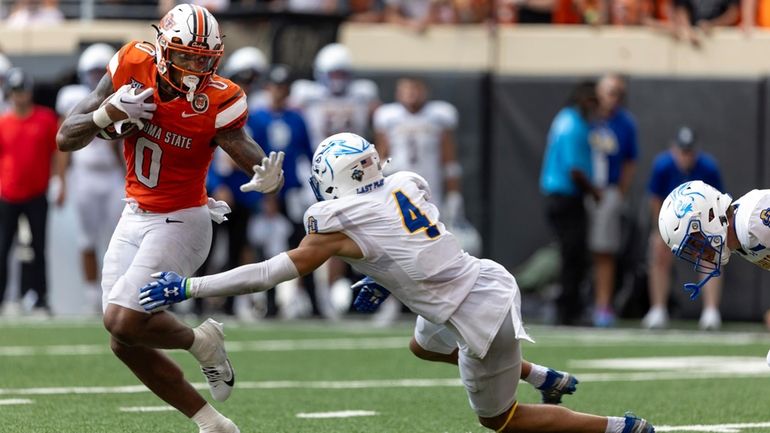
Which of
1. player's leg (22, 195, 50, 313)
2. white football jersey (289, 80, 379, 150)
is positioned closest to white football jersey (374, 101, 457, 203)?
white football jersey (289, 80, 379, 150)

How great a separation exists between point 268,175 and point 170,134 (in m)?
0.43

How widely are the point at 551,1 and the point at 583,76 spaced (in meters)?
1.19

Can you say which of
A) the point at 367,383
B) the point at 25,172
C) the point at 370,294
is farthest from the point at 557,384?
the point at 25,172

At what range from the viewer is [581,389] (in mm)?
8266

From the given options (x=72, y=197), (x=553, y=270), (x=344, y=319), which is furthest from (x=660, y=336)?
(x=72, y=197)

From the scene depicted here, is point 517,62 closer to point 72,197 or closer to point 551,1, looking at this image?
point 551,1

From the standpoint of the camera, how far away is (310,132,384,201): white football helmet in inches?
224

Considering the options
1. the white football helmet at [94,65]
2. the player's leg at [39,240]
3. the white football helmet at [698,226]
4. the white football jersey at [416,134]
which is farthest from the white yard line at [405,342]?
the white football helmet at [698,226]

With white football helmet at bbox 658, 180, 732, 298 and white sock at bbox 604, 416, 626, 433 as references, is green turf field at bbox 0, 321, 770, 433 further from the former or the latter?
white football helmet at bbox 658, 180, 732, 298

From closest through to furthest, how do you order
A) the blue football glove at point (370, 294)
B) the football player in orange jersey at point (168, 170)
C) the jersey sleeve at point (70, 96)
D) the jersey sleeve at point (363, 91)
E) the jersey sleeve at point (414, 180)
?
the jersey sleeve at point (414, 180) → the blue football glove at point (370, 294) → the football player in orange jersey at point (168, 170) → the jersey sleeve at point (70, 96) → the jersey sleeve at point (363, 91)

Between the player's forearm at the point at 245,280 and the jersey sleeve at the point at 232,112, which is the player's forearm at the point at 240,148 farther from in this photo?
the player's forearm at the point at 245,280

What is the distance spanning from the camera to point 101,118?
6004 mm

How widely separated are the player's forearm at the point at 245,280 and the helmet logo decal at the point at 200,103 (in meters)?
0.93

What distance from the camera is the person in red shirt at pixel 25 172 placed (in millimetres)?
12445
